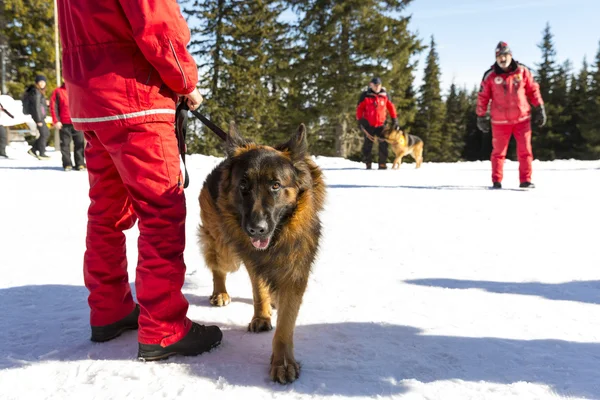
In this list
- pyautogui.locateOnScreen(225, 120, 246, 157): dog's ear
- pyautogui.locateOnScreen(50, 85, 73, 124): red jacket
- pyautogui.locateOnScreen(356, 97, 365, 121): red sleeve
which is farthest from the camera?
pyautogui.locateOnScreen(356, 97, 365, 121): red sleeve

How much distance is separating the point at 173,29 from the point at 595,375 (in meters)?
2.52

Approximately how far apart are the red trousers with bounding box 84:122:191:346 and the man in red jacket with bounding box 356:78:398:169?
1183 centimetres

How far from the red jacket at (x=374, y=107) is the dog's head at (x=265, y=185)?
37.8 feet

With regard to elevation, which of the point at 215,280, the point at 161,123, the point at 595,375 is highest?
the point at 161,123

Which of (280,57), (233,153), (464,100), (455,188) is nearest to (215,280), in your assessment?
(233,153)

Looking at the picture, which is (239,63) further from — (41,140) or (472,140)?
(472,140)

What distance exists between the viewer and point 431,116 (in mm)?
41594

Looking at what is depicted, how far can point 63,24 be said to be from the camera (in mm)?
2104

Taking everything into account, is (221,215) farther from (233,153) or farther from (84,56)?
(84,56)

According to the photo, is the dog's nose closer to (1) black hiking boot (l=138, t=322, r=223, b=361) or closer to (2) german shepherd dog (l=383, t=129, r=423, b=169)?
(1) black hiking boot (l=138, t=322, r=223, b=361)

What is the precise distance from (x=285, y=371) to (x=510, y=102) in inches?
295

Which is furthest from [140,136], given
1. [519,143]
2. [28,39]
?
[28,39]

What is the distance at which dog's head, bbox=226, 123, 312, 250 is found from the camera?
2.06 meters

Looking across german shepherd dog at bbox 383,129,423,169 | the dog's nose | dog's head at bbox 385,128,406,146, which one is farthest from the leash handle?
dog's head at bbox 385,128,406,146
